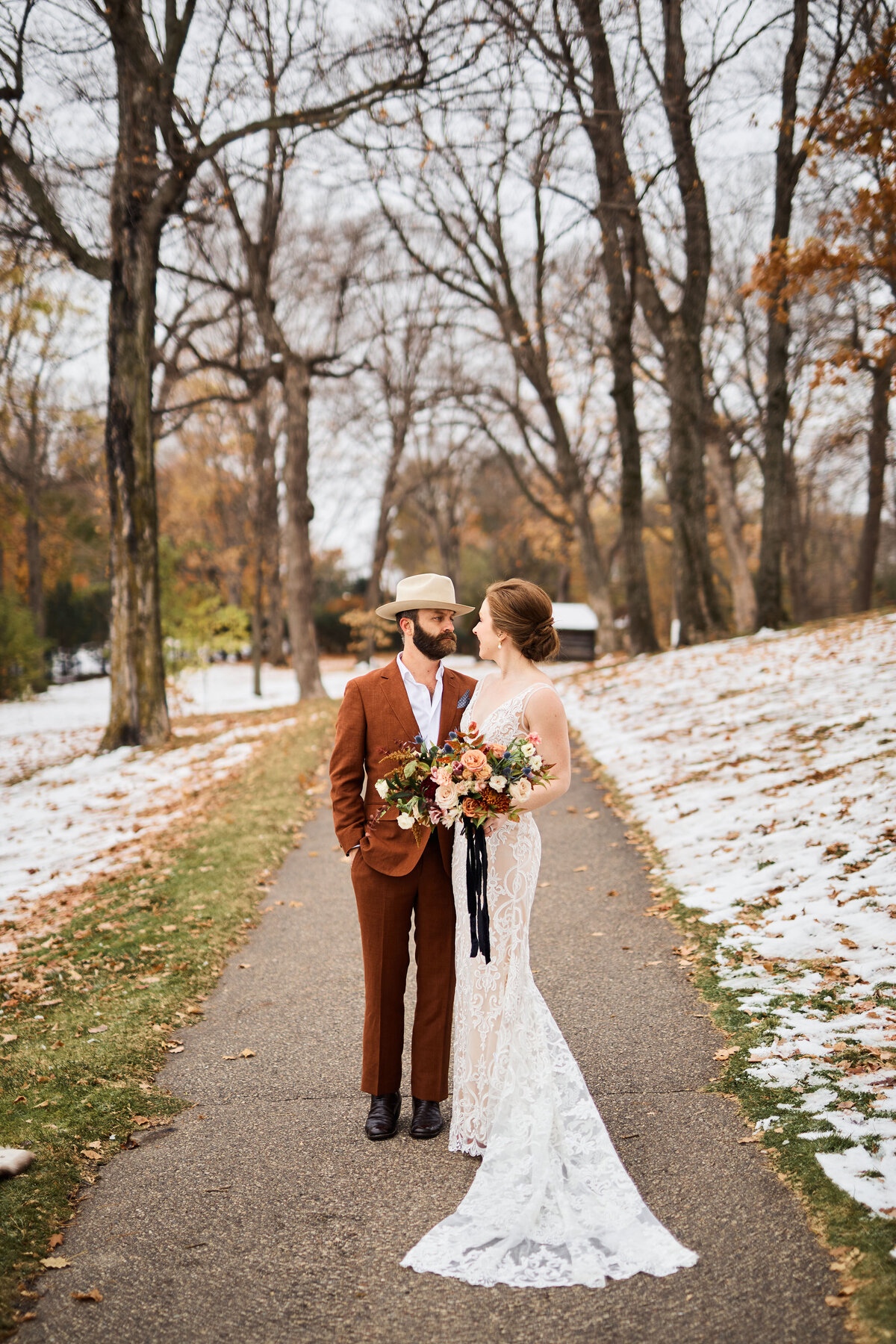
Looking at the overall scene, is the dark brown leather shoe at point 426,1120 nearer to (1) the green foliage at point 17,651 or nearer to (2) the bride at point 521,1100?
(2) the bride at point 521,1100

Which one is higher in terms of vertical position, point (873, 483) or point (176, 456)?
point (176, 456)

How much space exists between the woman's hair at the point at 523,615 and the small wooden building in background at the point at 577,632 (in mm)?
27307

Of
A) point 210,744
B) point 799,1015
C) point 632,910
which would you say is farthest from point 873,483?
point 799,1015

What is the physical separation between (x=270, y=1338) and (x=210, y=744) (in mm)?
12757

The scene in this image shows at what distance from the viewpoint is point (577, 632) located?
31.4 meters

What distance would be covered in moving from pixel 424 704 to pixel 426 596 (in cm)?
47

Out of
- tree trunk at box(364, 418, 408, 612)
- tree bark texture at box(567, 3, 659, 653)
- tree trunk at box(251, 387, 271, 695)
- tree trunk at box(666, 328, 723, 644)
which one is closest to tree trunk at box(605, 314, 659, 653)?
tree bark texture at box(567, 3, 659, 653)

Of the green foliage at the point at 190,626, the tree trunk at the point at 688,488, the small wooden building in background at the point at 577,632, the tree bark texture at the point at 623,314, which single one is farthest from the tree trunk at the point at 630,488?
the small wooden building in background at the point at 577,632

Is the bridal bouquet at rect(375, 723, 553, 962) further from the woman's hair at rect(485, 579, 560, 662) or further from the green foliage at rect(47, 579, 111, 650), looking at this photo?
the green foliage at rect(47, 579, 111, 650)

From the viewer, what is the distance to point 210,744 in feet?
49.4

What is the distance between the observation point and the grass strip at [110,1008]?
11.8ft

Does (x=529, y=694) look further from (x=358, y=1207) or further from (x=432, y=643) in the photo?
(x=358, y=1207)

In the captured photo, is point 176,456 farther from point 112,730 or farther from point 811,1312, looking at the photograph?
point 811,1312

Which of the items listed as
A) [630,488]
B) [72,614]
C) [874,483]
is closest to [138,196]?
[630,488]
